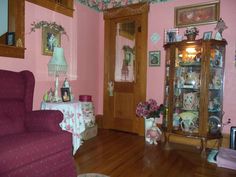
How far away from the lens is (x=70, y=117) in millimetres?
2564

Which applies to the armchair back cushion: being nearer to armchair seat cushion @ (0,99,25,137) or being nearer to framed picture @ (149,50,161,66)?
armchair seat cushion @ (0,99,25,137)

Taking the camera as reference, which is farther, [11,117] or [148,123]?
[148,123]

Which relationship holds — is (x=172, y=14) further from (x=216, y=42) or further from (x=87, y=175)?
(x=87, y=175)

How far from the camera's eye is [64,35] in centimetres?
329

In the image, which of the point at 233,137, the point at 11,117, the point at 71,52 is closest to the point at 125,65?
the point at 71,52

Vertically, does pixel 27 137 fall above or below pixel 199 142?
above

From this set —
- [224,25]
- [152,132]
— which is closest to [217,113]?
[152,132]

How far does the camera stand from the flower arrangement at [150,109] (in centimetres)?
319

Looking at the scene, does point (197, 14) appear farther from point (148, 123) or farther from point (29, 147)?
point (29, 147)

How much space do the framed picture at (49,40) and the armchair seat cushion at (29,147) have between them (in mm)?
1510

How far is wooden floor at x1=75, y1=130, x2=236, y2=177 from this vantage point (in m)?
2.18

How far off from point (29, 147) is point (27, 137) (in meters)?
0.18

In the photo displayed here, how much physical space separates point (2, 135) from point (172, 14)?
9.61 feet

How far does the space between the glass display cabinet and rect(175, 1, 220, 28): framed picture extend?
51 centimetres
